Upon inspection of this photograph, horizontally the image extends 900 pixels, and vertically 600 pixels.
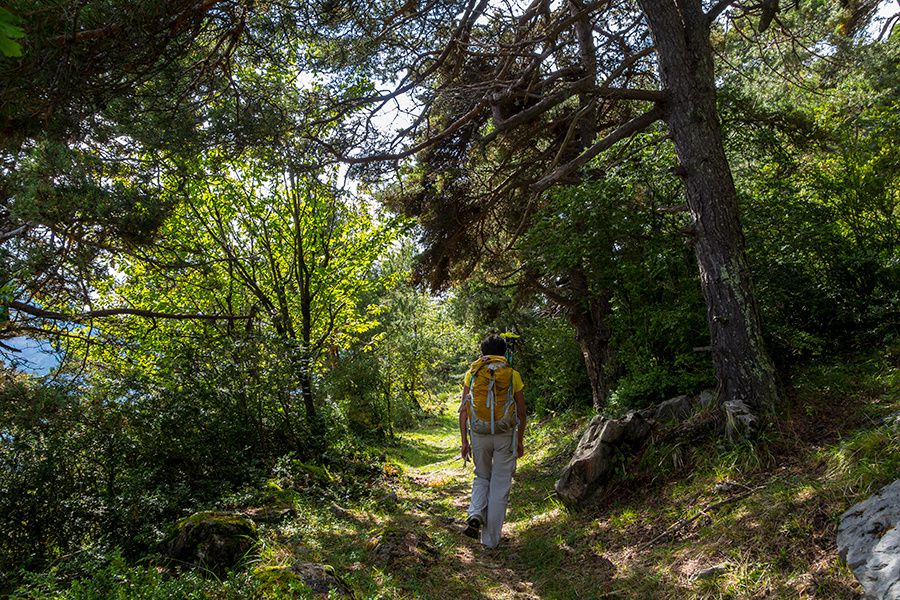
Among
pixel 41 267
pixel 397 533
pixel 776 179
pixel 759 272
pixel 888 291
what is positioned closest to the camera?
pixel 41 267

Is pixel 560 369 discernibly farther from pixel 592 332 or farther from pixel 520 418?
pixel 520 418

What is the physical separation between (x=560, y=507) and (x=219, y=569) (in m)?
3.58

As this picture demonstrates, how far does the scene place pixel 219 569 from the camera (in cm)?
423

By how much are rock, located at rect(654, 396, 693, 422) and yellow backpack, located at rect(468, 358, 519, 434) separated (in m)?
2.09

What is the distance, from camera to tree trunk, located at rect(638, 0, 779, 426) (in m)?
4.92

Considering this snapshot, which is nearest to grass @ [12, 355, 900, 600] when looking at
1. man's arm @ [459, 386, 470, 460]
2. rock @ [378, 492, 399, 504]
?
rock @ [378, 492, 399, 504]

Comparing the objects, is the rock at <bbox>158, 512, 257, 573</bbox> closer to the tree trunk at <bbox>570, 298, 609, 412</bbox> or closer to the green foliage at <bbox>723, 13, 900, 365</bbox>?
the green foliage at <bbox>723, 13, 900, 365</bbox>

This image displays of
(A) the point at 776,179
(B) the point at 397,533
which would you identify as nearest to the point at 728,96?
(A) the point at 776,179

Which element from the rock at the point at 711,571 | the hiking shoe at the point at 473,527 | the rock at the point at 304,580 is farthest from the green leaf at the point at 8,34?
the hiking shoe at the point at 473,527

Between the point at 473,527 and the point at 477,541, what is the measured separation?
0.24m

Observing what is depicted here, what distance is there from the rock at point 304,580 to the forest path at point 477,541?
29.0 inches

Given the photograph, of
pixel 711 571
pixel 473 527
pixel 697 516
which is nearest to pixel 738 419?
pixel 697 516

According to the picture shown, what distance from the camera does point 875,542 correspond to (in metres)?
2.59

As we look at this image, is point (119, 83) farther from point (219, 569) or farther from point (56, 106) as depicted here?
point (219, 569)
